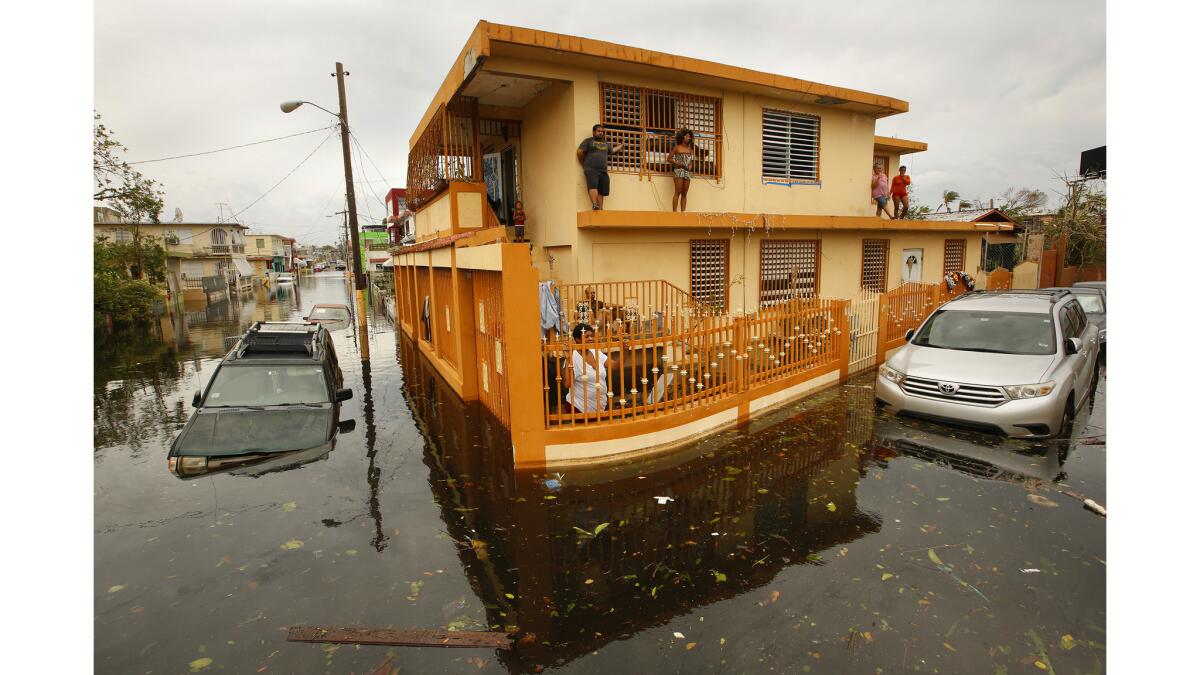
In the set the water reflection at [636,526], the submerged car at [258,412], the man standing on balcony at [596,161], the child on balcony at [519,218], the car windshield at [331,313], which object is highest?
the man standing on balcony at [596,161]

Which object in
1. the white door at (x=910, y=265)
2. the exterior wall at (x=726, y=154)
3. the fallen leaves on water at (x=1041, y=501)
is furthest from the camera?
the white door at (x=910, y=265)

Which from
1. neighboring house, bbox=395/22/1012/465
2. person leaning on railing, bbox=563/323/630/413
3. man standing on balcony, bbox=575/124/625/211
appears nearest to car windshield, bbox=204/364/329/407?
neighboring house, bbox=395/22/1012/465

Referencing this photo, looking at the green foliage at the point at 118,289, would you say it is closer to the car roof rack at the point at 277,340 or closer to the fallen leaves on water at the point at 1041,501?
the car roof rack at the point at 277,340

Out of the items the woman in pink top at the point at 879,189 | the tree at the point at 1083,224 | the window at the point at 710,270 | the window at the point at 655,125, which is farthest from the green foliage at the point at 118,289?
the tree at the point at 1083,224

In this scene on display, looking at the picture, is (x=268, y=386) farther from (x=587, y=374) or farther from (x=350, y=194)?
(x=350, y=194)

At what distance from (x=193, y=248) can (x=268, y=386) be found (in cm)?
5136

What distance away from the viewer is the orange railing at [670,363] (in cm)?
631

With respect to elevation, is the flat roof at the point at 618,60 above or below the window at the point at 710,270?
above

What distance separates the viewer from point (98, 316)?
21141 millimetres

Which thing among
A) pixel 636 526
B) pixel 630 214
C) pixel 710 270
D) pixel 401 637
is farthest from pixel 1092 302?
pixel 401 637

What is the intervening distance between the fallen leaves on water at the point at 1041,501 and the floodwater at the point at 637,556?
0.02 m

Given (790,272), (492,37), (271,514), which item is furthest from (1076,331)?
(271,514)

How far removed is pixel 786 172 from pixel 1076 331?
618 centimetres

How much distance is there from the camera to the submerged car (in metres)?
6.40
